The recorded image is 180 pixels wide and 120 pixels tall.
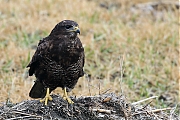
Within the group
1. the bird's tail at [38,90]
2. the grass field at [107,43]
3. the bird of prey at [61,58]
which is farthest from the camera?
the grass field at [107,43]

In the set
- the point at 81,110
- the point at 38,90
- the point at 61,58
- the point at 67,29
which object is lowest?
the point at 81,110

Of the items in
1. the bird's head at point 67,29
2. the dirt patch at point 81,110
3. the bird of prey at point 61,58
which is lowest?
the dirt patch at point 81,110

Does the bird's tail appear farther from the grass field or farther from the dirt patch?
the grass field

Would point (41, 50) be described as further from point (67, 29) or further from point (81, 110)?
point (81, 110)

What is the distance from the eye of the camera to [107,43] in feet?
28.3

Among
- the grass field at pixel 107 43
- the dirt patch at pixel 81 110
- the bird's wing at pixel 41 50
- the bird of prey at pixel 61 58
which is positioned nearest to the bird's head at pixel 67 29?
the bird of prey at pixel 61 58

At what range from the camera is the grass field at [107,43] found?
713 centimetres

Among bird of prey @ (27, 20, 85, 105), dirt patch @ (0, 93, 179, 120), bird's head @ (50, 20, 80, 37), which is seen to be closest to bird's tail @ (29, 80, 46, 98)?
bird of prey @ (27, 20, 85, 105)

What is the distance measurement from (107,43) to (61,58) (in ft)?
13.2

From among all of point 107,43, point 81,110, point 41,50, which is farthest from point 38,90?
point 107,43

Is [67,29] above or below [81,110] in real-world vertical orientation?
above

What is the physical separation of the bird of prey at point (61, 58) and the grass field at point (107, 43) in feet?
4.31

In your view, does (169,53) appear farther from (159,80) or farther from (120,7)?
(120,7)

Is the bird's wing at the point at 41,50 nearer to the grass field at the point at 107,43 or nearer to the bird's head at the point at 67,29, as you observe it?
the bird's head at the point at 67,29
